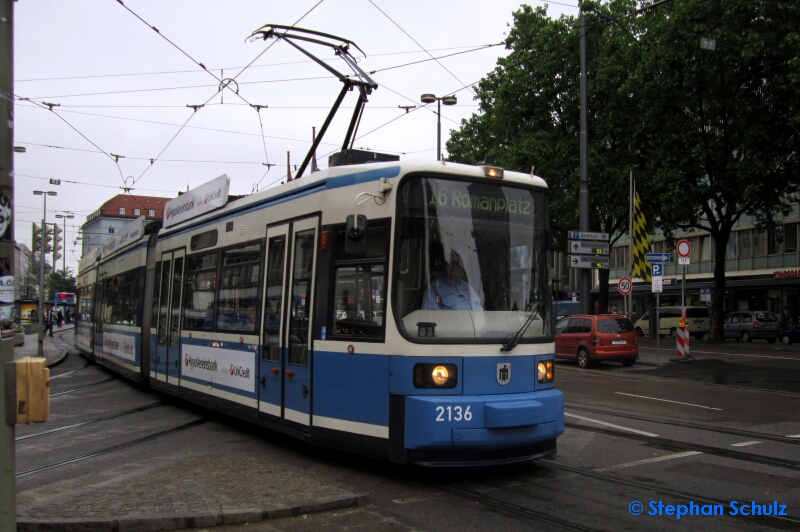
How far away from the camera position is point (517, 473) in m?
7.30

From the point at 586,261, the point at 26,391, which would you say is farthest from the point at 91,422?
the point at 586,261

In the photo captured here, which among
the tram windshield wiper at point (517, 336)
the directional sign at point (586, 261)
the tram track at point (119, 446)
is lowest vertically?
the tram track at point (119, 446)

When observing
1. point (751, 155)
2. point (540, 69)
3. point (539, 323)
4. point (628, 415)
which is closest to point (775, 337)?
point (751, 155)

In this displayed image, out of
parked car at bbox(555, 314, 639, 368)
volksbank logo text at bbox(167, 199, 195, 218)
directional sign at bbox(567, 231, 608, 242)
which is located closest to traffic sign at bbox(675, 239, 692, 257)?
directional sign at bbox(567, 231, 608, 242)

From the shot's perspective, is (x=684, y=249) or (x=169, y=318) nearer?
(x=169, y=318)

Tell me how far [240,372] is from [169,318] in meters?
3.54

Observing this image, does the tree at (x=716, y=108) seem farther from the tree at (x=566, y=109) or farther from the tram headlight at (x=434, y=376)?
the tram headlight at (x=434, y=376)

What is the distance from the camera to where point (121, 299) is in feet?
54.4

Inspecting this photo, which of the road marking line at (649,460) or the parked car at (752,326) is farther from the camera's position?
the parked car at (752,326)

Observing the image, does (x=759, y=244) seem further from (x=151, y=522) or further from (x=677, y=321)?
(x=151, y=522)

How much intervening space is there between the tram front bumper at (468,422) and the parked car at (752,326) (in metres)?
33.6

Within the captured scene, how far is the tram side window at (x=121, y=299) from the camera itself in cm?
1520

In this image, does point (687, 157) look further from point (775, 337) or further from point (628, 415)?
point (628, 415)

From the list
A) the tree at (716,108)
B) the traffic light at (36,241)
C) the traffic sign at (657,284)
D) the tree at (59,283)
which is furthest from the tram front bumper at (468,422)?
the tree at (59,283)
